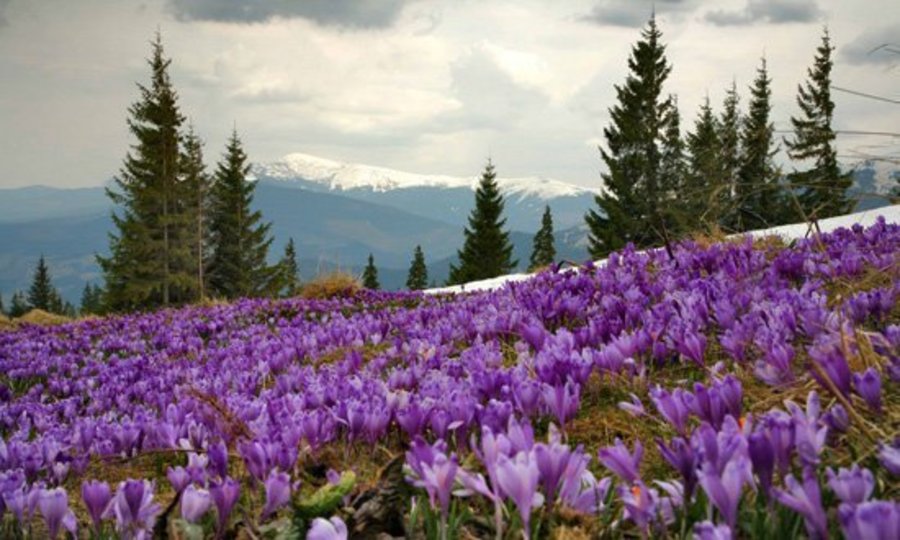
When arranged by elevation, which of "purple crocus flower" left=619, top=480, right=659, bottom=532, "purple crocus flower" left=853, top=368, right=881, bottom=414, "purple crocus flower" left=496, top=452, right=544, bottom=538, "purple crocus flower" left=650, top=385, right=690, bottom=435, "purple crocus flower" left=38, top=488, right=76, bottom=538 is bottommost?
"purple crocus flower" left=38, top=488, right=76, bottom=538

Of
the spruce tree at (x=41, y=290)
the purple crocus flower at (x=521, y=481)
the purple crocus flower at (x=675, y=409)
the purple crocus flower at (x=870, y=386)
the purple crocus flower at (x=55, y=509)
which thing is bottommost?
the spruce tree at (x=41, y=290)

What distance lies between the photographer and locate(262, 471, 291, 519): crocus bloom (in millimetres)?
2104

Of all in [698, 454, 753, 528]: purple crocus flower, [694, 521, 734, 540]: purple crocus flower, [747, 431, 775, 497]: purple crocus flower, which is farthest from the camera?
[747, 431, 775, 497]: purple crocus flower

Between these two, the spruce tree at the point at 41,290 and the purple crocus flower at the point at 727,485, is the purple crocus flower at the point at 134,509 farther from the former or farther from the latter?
the spruce tree at the point at 41,290

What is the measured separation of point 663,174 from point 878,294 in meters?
55.8

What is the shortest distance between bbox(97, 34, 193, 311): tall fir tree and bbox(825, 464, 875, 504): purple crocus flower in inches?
2024

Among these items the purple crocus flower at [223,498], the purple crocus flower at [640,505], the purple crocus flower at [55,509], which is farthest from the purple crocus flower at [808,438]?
the purple crocus flower at [55,509]

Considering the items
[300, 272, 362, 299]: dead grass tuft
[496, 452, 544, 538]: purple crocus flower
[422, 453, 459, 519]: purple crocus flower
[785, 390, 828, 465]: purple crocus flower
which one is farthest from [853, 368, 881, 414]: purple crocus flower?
[300, 272, 362, 299]: dead grass tuft

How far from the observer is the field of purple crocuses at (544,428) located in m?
1.79

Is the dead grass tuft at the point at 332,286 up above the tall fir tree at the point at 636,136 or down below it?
below

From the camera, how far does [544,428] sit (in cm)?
315

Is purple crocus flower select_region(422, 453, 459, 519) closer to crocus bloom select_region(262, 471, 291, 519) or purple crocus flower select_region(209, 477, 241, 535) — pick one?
crocus bloom select_region(262, 471, 291, 519)

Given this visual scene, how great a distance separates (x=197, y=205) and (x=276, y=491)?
5869cm

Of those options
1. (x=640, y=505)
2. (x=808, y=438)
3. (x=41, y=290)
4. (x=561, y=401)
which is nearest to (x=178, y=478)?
(x=561, y=401)
